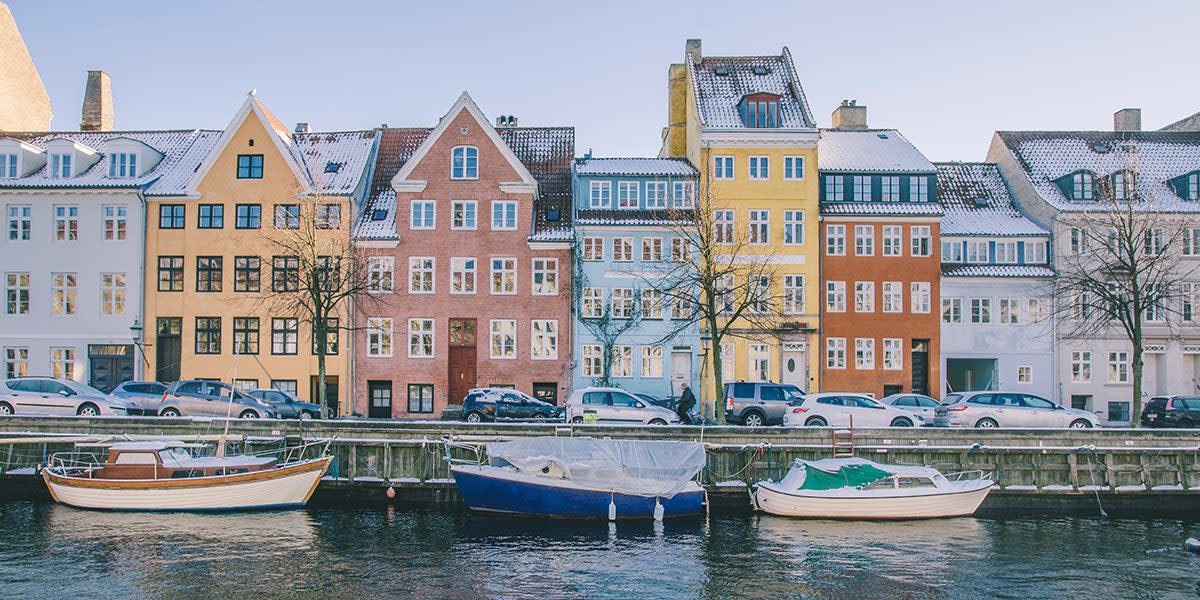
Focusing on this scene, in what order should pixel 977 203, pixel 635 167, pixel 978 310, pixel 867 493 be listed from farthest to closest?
1. pixel 977 203
2. pixel 635 167
3. pixel 978 310
4. pixel 867 493

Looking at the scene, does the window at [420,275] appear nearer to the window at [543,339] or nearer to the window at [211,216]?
the window at [543,339]

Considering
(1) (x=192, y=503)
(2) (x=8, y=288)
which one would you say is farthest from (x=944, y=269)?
(2) (x=8, y=288)

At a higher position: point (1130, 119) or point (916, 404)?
point (1130, 119)

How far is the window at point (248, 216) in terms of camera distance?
48.8 metres

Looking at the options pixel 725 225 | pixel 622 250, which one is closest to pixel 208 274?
pixel 622 250

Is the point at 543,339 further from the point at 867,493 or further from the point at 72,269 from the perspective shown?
the point at 72,269

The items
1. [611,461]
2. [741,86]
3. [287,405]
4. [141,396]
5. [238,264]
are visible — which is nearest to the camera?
[611,461]

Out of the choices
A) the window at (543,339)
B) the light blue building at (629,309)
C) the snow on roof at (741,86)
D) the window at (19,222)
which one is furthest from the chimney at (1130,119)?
the window at (19,222)

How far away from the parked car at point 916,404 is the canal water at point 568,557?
27.6ft

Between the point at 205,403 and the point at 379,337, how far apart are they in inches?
433

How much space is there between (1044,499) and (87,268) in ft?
140

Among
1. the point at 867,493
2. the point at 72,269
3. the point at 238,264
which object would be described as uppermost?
the point at 238,264

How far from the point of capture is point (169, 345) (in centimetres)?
4869

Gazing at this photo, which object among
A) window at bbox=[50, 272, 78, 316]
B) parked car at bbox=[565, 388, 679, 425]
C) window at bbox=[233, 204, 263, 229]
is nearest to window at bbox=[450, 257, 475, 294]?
window at bbox=[233, 204, 263, 229]
